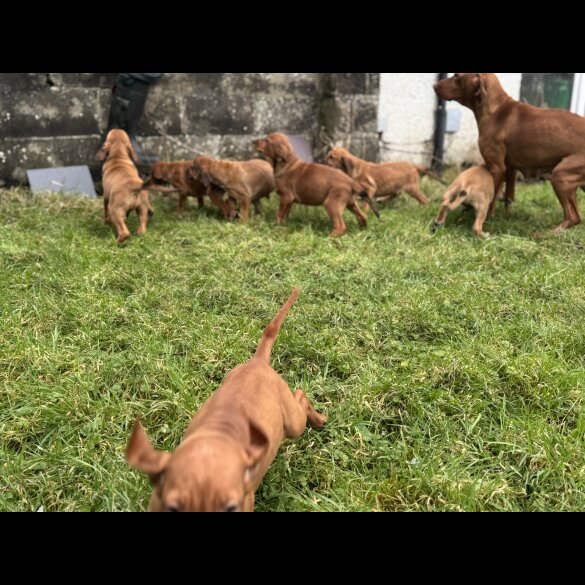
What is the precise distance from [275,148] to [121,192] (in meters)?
1.94

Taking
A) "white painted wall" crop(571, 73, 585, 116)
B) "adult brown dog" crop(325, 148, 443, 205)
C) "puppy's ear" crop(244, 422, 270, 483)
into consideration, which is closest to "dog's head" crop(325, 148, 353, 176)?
"adult brown dog" crop(325, 148, 443, 205)

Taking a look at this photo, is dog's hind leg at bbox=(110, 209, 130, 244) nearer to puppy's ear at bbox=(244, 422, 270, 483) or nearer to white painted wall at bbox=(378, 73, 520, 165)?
puppy's ear at bbox=(244, 422, 270, 483)

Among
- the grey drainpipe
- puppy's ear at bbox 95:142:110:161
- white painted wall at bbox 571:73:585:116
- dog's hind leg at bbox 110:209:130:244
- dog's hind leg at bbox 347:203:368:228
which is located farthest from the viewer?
white painted wall at bbox 571:73:585:116

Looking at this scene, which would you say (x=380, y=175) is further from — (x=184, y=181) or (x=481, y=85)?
(x=184, y=181)

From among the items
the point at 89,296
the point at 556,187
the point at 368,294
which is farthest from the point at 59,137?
the point at 556,187

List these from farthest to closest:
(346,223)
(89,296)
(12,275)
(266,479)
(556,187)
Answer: (346,223), (556,187), (12,275), (89,296), (266,479)

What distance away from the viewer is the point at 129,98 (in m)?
8.20

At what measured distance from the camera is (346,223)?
Result: 7348 mm

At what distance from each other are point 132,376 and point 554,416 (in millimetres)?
2534

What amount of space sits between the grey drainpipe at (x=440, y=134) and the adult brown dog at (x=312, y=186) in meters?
4.17

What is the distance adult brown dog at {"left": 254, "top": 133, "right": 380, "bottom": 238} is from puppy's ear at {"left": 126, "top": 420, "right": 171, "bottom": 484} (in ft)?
16.1

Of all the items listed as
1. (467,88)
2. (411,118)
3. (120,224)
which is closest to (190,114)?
(120,224)

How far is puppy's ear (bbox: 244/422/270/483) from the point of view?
83.4 inches

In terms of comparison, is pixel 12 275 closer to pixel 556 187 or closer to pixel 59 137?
pixel 59 137
